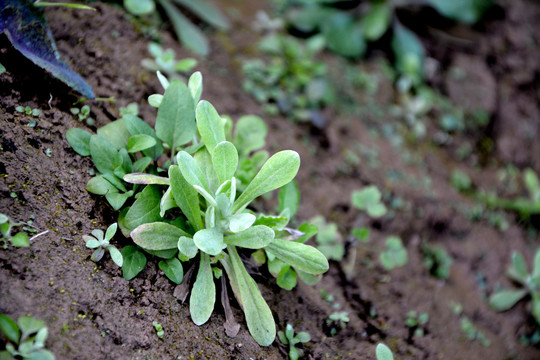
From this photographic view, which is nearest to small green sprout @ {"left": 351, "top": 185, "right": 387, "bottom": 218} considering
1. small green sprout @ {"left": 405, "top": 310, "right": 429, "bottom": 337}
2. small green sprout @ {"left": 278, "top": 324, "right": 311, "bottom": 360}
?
small green sprout @ {"left": 405, "top": 310, "right": 429, "bottom": 337}

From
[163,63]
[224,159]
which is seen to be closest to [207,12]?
[163,63]

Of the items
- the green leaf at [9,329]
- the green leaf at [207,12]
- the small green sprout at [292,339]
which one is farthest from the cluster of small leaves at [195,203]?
the green leaf at [207,12]

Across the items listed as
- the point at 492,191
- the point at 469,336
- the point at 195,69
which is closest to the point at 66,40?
the point at 195,69

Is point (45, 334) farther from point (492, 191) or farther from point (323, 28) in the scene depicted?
point (492, 191)

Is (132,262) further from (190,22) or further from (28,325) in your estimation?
(190,22)

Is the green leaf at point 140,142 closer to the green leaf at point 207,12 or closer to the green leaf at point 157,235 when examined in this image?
the green leaf at point 157,235

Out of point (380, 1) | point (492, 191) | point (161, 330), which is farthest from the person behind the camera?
point (380, 1)
